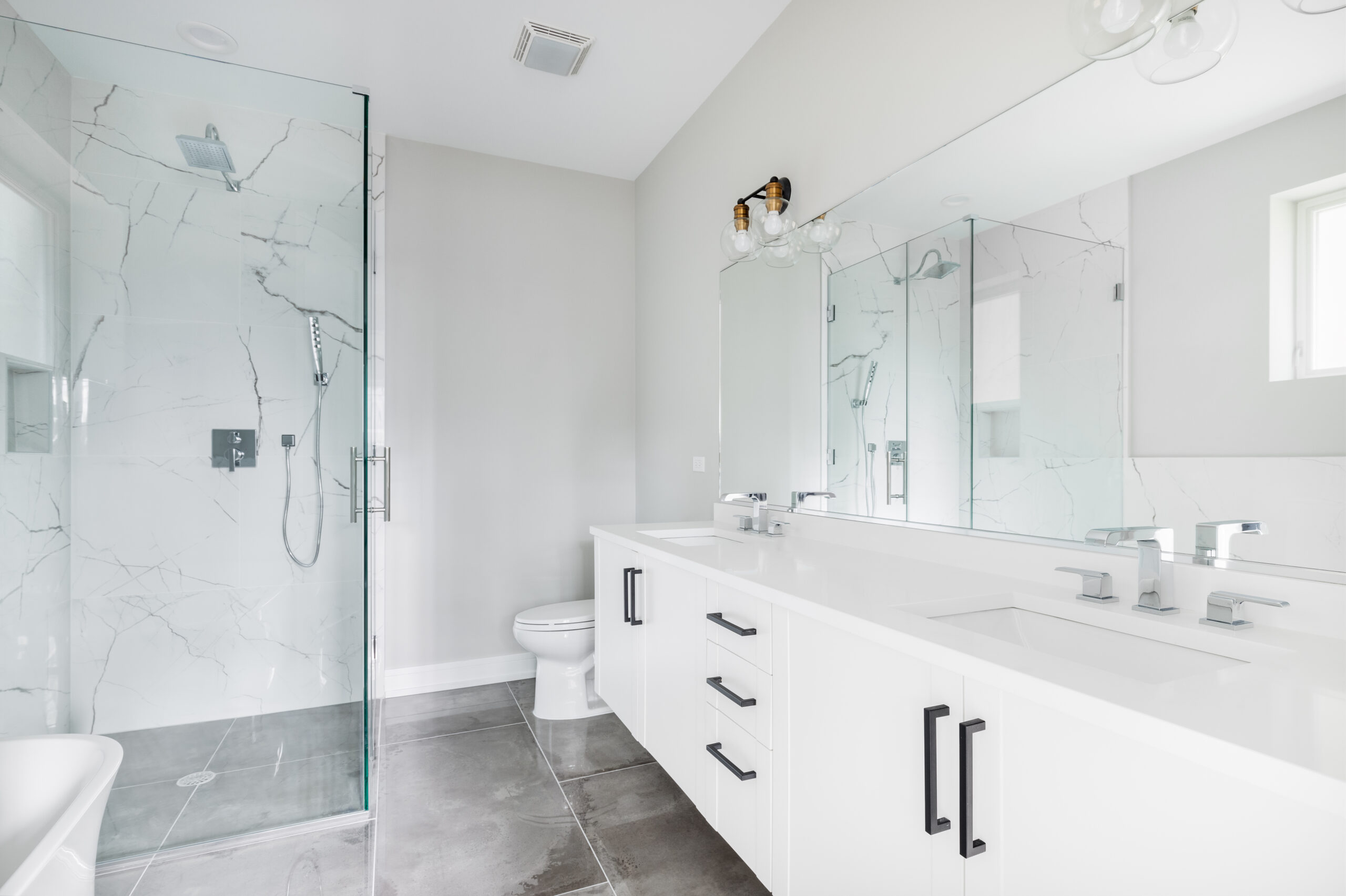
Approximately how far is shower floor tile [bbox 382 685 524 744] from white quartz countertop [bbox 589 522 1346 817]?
170cm

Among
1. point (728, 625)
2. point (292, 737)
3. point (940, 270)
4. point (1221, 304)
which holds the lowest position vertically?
point (292, 737)

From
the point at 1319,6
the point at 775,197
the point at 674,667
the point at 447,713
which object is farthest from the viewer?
the point at 447,713

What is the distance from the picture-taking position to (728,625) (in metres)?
1.45

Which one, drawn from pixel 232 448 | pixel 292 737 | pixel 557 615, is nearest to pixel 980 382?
pixel 557 615

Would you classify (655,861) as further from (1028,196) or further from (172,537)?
(1028,196)

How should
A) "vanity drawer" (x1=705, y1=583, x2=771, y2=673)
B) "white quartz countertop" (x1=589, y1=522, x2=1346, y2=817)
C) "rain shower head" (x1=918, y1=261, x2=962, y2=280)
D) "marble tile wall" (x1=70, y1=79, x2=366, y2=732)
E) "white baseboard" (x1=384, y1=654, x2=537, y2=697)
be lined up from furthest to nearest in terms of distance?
"white baseboard" (x1=384, y1=654, x2=537, y2=697), "marble tile wall" (x1=70, y1=79, x2=366, y2=732), "rain shower head" (x1=918, y1=261, x2=962, y2=280), "vanity drawer" (x1=705, y1=583, x2=771, y2=673), "white quartz countertop" (x1=589, y1=522, x2=1346, y2=817)

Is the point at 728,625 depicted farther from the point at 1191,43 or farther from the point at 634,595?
the point at 1191,43

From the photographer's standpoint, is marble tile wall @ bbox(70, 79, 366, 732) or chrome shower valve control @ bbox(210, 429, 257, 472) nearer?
marble tile wall @ bbox(70, 79, 366, 732)

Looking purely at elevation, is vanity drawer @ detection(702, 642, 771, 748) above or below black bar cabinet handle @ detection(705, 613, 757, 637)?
below

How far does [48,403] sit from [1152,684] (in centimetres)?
257

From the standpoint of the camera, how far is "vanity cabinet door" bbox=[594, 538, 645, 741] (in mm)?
2033

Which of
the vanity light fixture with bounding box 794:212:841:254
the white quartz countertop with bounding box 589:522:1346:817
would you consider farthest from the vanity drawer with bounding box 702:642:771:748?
the vanity light fixture with bounding box 794:212:841:254

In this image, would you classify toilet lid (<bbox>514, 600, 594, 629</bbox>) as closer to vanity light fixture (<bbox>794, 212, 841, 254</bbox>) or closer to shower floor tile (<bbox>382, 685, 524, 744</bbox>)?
shower floor tile (<bbox>382, 685, 524, 744</bbox>)

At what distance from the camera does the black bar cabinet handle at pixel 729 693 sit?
1.38 meters
